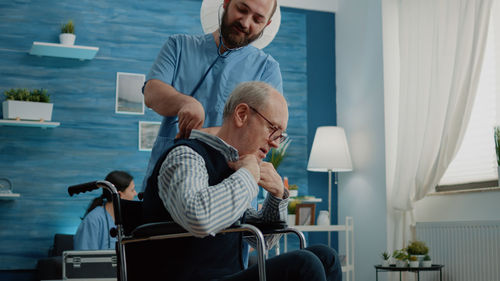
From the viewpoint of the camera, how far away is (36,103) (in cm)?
495

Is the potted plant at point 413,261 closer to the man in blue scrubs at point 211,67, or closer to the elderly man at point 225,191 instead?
the man in blue scrubs at point 211,67

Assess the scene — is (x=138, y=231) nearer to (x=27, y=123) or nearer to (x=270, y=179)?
(x=270, y=179)

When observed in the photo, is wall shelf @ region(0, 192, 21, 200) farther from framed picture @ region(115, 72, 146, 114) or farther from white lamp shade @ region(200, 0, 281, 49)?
white lamp shade @ region(200, 0, 281, 49)

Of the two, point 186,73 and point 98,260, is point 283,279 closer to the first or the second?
point 186,73

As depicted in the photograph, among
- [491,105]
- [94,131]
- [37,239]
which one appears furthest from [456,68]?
[37,239]

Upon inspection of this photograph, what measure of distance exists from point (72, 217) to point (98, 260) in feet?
6.77

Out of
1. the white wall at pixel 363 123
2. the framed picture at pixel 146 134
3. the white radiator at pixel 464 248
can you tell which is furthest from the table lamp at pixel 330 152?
the framed picture at pixel 146 134

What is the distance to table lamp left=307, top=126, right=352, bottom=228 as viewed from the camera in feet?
17.6

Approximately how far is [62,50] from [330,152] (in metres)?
2.63

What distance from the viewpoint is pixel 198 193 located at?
1.40 metres

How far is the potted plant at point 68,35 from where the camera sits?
510 cm

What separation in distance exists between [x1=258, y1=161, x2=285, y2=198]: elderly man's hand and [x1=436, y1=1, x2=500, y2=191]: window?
9.22ft

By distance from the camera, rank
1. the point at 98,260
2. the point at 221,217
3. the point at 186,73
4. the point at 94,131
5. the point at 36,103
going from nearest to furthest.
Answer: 1. the point at 221,217
2. the point at 186,73
3. the point at 98,260
4. the point at 36,103
5. the point at 94,131

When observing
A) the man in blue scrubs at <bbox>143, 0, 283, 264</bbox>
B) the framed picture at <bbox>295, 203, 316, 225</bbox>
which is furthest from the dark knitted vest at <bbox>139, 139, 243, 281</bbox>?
the framed picture at <bbox>295, 203, 316, 225</bbox>
